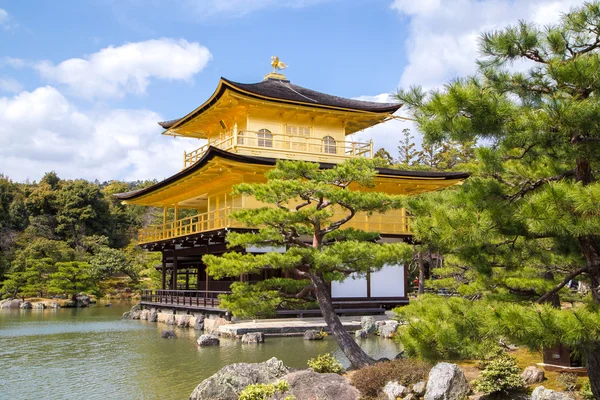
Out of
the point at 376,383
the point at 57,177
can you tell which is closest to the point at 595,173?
the point at 376,383

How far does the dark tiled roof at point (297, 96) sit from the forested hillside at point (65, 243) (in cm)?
1371

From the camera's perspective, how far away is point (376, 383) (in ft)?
24.7

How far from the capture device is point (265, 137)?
19422 mm

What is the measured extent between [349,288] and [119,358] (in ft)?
26.3

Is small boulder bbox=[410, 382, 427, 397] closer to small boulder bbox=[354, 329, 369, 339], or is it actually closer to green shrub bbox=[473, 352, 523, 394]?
green shrub bbox=[473, 352, 523, 394]

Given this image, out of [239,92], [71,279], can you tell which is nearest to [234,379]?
[239,92]

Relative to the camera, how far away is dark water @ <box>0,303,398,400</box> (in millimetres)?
9047

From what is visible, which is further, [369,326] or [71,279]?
[71,279]

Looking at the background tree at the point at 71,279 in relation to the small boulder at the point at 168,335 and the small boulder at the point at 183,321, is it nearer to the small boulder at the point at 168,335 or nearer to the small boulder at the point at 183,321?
the small boulder at the point at 183,321

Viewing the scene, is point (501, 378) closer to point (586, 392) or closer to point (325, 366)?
point (586, 392)

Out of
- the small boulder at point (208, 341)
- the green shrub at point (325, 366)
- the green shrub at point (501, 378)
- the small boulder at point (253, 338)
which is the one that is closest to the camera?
the green shrub at point (501, 378)

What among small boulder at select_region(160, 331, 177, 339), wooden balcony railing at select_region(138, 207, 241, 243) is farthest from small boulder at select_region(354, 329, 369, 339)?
small boulder at select_region(160, 331, 177, 339)

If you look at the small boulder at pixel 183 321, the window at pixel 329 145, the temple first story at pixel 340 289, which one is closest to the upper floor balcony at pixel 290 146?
the window at pixel 329 145

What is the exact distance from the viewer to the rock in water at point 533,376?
732 centimetres
